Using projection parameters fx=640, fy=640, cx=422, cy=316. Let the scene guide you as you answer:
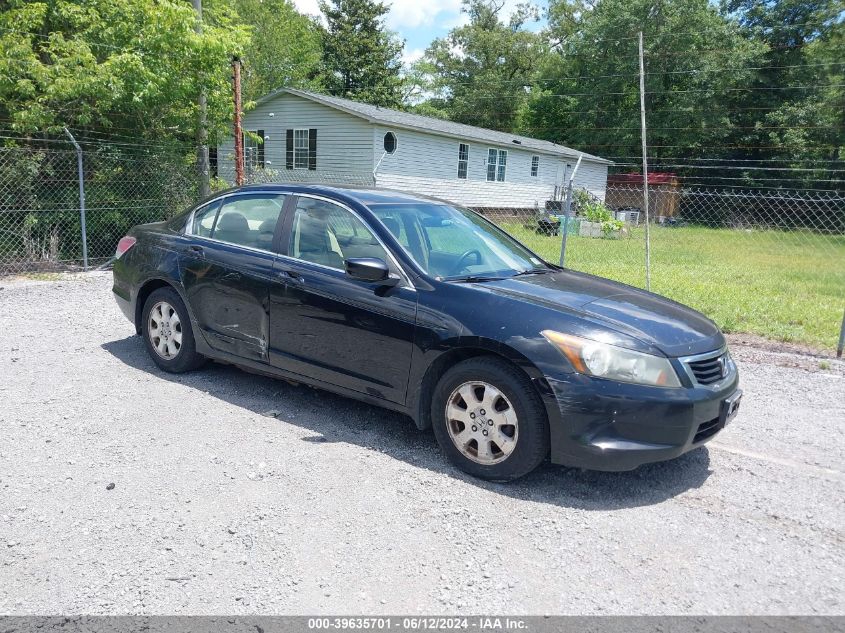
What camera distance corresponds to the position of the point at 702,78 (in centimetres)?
3719

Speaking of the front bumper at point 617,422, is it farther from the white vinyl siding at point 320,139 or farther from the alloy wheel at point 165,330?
the white vinyl siding at point 320,139

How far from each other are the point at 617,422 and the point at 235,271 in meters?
2.96

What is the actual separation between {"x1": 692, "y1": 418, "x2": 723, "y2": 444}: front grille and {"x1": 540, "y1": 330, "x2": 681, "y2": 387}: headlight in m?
0.32

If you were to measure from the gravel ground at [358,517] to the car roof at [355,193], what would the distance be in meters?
1.57

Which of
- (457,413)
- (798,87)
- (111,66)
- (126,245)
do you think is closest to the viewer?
(457,413)

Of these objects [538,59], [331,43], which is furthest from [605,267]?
[538,59]

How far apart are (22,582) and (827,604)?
3.42m

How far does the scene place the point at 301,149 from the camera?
24.1 m

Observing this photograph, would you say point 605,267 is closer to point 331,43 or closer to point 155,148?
point 155,148

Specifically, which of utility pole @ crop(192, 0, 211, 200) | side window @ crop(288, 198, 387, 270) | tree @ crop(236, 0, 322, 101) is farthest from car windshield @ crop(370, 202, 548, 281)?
tree @ crop(236, 0, 322, 101)

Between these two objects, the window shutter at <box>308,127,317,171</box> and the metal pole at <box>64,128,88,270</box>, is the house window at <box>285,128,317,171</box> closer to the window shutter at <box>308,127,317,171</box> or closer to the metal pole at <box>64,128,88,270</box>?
A: the window shutter at <box>308,127,317,171</box>

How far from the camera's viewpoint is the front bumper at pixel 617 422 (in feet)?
11.1

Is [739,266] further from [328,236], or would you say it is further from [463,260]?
[328,236]

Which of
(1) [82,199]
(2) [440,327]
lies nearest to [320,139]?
(1) [82,199]
